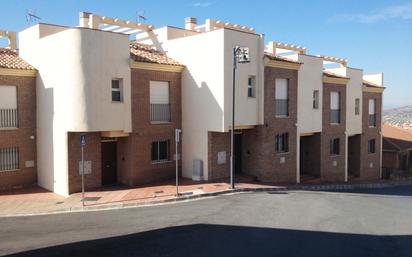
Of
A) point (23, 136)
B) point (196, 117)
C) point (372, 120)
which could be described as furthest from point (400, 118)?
point (23, 136)

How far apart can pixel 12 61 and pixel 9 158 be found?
4.52 m

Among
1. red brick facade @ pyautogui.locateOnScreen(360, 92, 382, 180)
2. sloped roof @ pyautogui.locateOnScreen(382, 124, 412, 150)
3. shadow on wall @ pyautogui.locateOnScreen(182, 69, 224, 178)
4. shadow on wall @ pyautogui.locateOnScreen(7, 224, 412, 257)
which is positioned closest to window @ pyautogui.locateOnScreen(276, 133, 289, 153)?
shadow on wall @ pyautogui.locateOnScreen(182, 69, 224, 178)

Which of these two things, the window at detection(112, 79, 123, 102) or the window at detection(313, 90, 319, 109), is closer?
the window at detection(112, 79, 123, 102)

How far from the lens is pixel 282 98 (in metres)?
23.2

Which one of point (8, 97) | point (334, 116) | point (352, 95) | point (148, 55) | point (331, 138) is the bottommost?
point (331, 138)

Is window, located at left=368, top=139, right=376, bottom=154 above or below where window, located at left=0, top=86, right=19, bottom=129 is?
below

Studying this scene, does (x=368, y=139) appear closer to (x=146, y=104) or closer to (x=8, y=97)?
(x=146, y=104)

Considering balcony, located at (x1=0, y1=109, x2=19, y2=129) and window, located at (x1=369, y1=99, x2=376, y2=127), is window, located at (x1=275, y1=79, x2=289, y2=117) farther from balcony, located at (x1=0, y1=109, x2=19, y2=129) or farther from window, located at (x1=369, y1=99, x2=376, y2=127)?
balcony, located at (x1=0, y1=109, x2=19, y2=129)

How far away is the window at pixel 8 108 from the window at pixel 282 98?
13075 mm

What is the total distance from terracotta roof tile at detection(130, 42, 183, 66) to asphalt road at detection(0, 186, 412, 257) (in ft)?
24.8

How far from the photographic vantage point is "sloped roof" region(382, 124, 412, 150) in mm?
37250

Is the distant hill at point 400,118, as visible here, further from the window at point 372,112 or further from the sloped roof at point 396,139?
the window at point 372,112

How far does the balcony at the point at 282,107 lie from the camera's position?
23.0 meters

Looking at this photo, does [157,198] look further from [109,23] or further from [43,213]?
[109,23]
